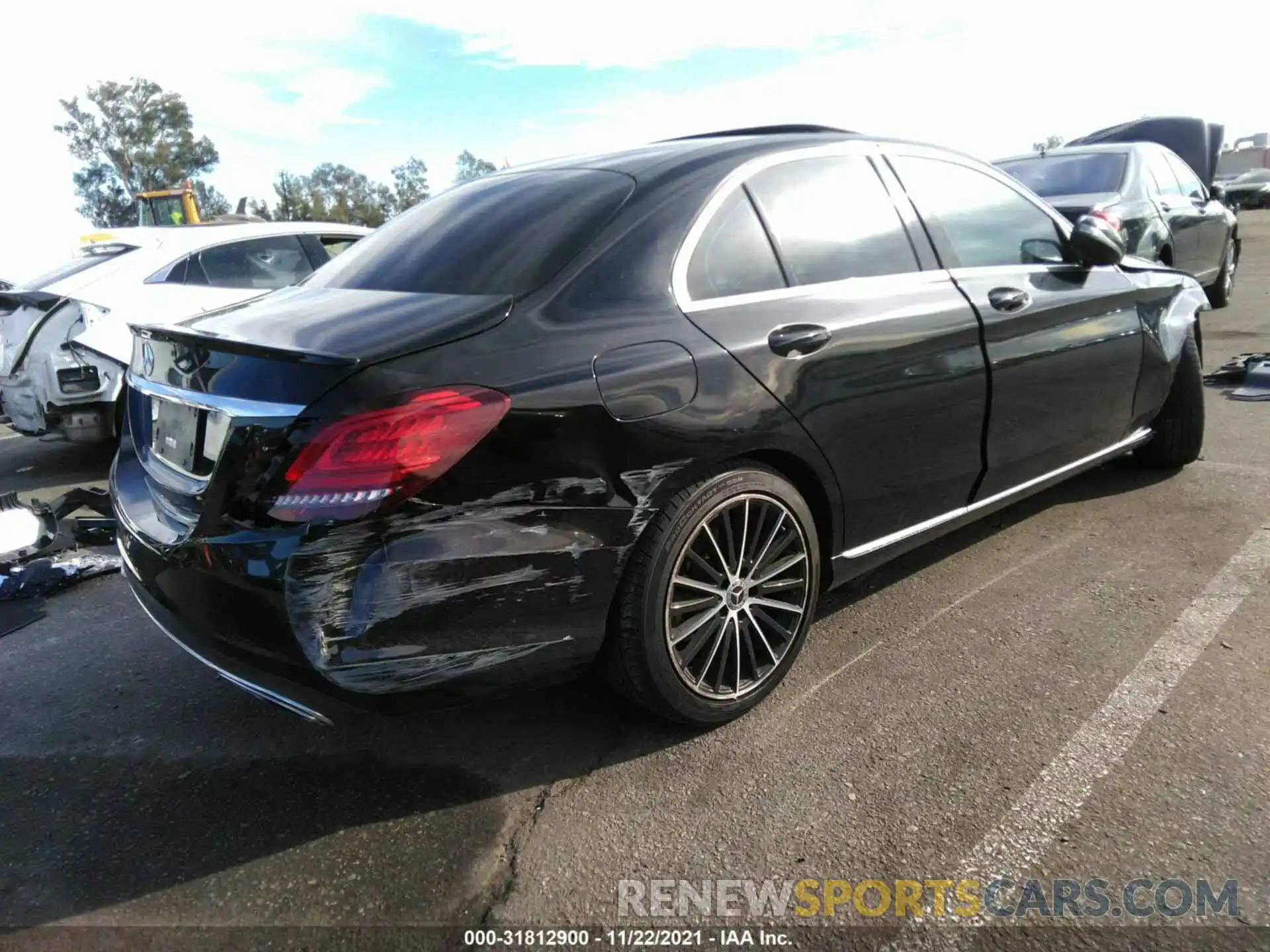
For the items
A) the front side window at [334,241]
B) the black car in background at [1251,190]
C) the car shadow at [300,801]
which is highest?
the front side window at [334,241]

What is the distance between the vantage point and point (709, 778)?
251 centimetres

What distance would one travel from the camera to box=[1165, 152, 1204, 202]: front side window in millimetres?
8656

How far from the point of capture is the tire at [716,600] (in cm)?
247

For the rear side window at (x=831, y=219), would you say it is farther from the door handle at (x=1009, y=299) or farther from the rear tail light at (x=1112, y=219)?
the rear tail light at (x=1112, y=219)

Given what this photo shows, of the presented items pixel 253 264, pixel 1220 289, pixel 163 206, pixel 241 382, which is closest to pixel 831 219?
pixel 241 382

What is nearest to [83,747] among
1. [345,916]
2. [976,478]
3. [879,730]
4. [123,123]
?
[345,916]

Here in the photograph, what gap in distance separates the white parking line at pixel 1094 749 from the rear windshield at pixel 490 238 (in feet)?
5.92

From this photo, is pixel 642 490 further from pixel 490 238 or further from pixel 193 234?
pixel 193 234

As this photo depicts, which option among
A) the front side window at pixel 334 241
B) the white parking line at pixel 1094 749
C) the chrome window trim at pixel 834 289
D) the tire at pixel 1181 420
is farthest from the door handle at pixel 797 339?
the front side window at pixel 334 241

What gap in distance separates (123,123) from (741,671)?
80947mm

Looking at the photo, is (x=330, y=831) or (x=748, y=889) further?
(x=330, y=831)

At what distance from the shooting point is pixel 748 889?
211 cm

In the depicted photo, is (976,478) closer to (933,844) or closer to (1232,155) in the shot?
(933,844)

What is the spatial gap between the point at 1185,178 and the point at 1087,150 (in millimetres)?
1748
